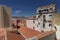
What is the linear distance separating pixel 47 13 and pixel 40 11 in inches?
95.4

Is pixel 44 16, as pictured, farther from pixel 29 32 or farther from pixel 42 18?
pixel 29 32

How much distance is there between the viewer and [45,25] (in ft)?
75.6

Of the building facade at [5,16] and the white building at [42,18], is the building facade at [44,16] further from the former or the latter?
the building facade at [5,16]

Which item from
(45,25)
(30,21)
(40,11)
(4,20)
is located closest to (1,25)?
(4,20)

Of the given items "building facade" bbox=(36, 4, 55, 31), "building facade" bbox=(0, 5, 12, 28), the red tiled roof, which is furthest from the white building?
the red tiled roof

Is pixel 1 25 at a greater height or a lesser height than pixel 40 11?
lesser

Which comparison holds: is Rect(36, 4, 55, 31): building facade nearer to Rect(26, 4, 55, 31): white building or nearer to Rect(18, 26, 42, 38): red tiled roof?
Rect(26, 4, 55, 31): white building

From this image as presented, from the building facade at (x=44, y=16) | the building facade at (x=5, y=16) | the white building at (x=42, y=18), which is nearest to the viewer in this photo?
the building facade at (x=5, y=16)

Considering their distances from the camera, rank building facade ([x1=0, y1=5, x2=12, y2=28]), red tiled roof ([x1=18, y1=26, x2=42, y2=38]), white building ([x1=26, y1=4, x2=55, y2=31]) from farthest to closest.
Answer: white building ([x1=26, y1=4, x2=55, y2=31]) < building facade ([x1=0, y1=5, x2=12, y2=28]) < red tiled roof ([x1=18, y1=26, x2=42, y2=38])

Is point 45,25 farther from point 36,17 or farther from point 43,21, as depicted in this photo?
point 36,17

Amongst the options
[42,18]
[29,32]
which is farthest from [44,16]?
[29,32]

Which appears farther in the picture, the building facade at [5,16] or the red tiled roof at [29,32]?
the building facade at [5,16]

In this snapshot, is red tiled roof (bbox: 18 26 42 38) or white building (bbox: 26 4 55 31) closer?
red tiled roof (bbox: 18 26 42 38)

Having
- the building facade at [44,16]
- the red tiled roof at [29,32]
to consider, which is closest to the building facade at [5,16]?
the red tiled roof at [29,32]
